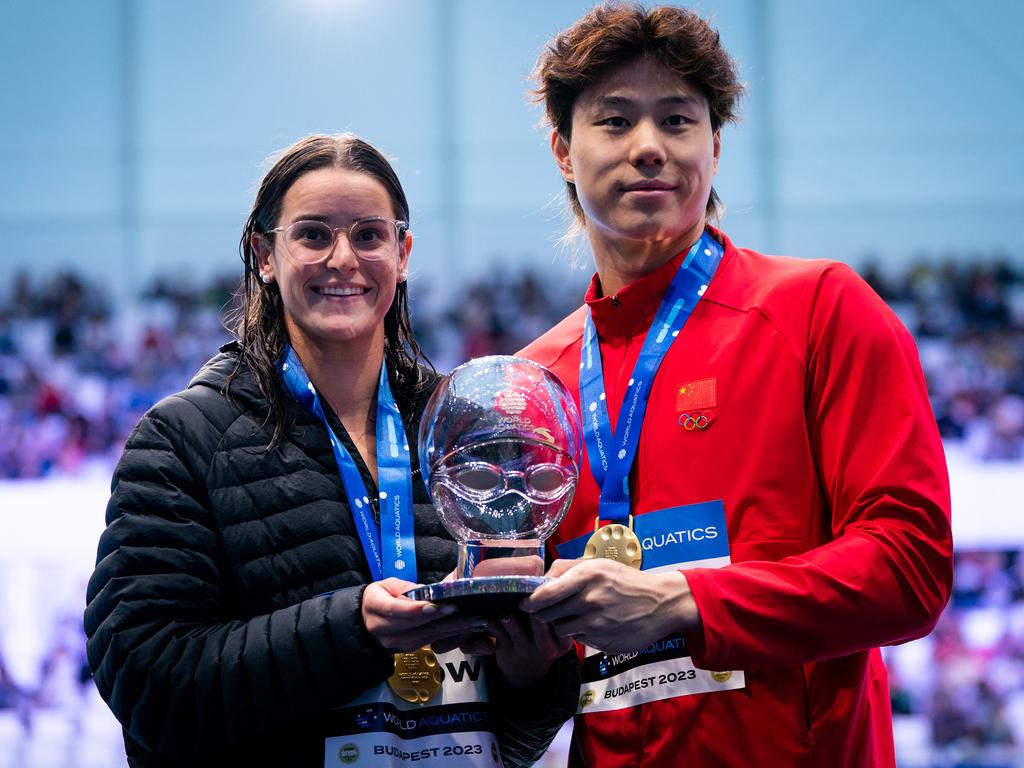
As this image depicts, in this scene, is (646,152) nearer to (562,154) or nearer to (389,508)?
(562,154)

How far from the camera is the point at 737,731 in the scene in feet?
6.62

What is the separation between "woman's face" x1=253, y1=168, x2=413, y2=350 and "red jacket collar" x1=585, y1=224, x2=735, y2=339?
1.56 feet

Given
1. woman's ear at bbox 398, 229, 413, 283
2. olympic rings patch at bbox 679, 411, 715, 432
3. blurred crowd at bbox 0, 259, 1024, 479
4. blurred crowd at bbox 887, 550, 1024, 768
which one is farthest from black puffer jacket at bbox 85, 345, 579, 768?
blurred crowd at bbox 0, 259, 1024, 479

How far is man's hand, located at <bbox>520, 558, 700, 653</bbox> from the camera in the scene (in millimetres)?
1687

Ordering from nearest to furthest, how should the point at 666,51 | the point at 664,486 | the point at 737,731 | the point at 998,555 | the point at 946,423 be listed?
the point at 737,731
the point at 664,486
the point at 666,51
the point at 998,555
the point at 946,423

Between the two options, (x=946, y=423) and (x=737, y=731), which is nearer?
(x=737, y=731)

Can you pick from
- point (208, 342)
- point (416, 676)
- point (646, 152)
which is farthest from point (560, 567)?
point (208, 342)

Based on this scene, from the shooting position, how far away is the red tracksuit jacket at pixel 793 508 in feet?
6.07

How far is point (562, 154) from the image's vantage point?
2.57 metres

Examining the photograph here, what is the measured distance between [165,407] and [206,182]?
1078 cm

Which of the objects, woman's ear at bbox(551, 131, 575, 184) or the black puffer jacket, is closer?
the black puffer jacket

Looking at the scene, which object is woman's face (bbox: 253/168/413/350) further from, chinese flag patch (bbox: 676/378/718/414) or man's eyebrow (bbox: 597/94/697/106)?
chinese flag patch (bbox: 676/378/718/414)

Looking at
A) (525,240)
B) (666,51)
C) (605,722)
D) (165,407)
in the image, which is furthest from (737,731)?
(525,240)

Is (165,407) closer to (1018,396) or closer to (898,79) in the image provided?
(1018,396)
